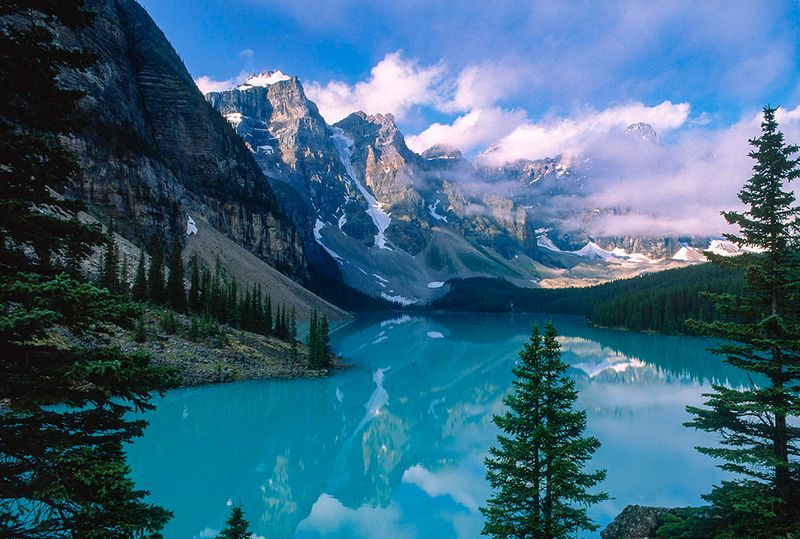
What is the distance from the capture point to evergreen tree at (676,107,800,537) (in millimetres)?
10609

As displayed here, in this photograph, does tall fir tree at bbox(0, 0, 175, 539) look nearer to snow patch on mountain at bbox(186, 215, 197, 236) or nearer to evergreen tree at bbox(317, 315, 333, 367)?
evergreen tree at bbox(317, 315, 333, 367)

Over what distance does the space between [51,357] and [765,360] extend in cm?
1419

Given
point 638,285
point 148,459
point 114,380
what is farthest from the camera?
point 638,285

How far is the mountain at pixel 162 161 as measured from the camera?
95.1 metres

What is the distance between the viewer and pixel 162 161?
11794 centimetres

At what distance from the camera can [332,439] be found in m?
35.8

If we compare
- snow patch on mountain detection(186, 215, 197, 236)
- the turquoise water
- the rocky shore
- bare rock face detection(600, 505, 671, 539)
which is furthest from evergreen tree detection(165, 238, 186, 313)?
bare rock face detection(600, 505, 671, 539)

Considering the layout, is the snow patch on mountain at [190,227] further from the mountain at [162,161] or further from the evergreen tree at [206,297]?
the evergreen tree at [206,297]

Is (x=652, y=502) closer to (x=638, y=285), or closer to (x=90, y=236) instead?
(x=90, y=236)

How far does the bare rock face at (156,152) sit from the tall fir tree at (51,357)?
88.8 m

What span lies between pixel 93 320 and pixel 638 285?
19786 centimetres

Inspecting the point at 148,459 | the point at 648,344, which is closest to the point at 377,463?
the point at 148,459

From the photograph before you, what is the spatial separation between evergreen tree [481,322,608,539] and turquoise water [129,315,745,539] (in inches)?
416

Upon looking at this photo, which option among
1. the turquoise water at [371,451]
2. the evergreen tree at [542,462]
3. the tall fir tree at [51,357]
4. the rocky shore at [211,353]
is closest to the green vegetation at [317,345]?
the rocky shore at [211,353]
